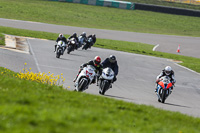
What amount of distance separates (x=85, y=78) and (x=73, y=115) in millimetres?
6980

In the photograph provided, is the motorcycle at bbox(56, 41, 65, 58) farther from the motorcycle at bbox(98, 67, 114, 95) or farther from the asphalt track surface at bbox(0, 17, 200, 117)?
the motorcycle at bbox(98, 67, 114, 95)

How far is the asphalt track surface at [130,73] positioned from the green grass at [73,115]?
3798 millimetres

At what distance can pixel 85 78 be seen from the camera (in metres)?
13.7

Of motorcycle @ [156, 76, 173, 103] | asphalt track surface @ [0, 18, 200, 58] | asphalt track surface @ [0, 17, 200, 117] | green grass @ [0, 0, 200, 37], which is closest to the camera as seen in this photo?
motorcycle @ [156, 76, 173, 103]

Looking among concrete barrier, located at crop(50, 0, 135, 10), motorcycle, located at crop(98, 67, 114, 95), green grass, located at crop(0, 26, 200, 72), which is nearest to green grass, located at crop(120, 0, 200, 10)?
concrete barrier, located at crop(50, 0, 135, 10)

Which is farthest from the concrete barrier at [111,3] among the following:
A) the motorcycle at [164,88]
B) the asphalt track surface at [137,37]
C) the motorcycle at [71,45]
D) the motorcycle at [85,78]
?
the motorcycle at [85,78]

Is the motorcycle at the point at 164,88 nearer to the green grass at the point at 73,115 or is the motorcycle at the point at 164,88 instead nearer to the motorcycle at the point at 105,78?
the motorcycle at the point at 105,78

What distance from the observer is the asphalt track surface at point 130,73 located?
48.3 feet

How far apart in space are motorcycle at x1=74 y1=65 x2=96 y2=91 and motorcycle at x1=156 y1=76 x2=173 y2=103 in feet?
9.19

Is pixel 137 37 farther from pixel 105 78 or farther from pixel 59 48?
pixel 105 78

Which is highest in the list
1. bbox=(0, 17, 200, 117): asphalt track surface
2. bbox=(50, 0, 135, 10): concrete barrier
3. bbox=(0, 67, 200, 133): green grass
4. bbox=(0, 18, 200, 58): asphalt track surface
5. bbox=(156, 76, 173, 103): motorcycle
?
bbox=(0, 67, 200, 133): green grass

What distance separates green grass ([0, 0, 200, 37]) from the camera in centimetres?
4956

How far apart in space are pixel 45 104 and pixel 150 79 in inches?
516

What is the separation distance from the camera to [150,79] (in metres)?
20.2
